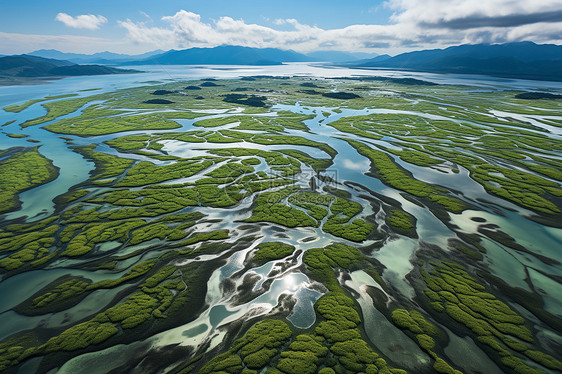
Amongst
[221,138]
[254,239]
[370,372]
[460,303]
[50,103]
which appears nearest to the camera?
[370,372]

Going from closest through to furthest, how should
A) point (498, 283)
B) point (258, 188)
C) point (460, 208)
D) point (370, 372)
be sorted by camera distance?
point (370, 372) < point (498, 283) < point (460, 208) < point (258, 188)

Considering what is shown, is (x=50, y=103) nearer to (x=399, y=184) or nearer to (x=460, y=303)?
(x=399, y=184)

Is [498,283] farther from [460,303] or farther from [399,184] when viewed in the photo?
[399,184]

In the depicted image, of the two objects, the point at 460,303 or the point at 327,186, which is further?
the point at 327,186

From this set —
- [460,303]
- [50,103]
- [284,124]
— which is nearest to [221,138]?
[284,124]

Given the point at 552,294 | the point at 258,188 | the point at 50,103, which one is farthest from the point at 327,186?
the point at 50,103

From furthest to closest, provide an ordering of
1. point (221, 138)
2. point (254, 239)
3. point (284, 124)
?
point (284, 124), point (221, 138), point (254, 239)
